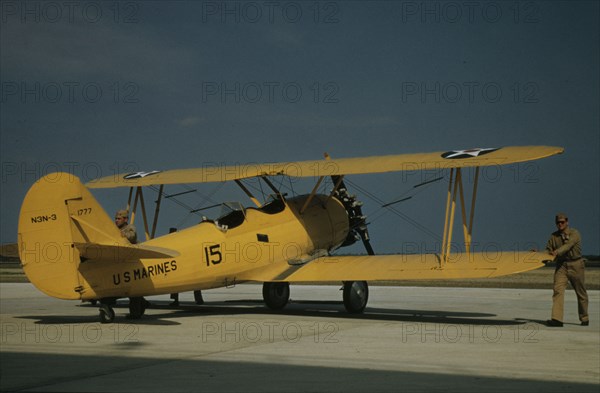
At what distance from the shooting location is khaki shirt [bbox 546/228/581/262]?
1280 cm

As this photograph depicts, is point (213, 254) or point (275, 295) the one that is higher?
point (213, 254)

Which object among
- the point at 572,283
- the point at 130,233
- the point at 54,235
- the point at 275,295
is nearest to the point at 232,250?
the point at 130,233

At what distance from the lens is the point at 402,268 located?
43.9ft

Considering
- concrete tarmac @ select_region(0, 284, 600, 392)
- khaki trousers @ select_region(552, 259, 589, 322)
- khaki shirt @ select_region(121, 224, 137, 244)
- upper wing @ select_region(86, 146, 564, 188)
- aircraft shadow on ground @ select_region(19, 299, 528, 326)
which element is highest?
upper wing @ select_region(86, 146, 564, 188)

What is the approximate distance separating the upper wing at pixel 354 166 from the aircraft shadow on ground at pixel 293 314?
2.78m

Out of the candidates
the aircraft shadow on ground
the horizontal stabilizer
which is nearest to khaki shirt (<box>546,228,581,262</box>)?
the aircraft shadow on ground

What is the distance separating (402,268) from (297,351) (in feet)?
15.2

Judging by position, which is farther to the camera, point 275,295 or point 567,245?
point 275,295

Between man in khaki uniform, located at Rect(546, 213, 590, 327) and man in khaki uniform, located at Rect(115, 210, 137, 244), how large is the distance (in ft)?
26.3

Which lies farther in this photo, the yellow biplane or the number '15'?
the number '15'

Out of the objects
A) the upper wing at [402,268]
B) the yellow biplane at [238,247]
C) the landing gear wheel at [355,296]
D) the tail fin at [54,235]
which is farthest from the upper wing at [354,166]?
the tail fin at [54,235]

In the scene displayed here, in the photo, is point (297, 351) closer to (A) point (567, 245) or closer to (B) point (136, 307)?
(B) point (136, 307)

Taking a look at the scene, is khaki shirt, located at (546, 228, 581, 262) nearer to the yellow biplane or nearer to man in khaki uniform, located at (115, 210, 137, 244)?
the yellow biplane

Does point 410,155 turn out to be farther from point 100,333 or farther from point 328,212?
point 100,333
